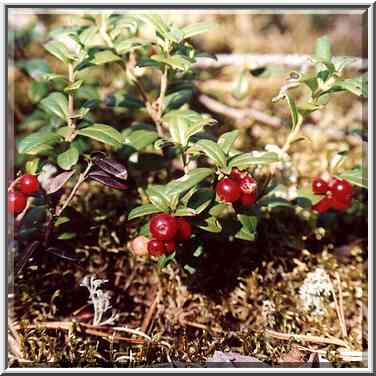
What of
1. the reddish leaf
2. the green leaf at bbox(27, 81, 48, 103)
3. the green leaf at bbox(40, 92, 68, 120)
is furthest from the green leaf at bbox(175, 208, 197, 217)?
the green leaf at bbox(27, 81, 48, 103)

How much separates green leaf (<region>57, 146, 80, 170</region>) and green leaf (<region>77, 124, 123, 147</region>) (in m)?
0.08

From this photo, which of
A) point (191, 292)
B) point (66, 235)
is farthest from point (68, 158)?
point (191, 292)

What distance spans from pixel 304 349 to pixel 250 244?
621 millimetres

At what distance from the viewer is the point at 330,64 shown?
7.66ft

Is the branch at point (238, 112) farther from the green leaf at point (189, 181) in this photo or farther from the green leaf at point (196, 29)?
the green leaf at point (189, 181)

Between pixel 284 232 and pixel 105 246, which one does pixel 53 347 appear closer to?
pixel 105 246

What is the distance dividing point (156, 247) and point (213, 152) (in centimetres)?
39

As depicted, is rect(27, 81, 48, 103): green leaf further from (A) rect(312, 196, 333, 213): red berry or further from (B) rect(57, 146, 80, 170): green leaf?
(A) rect(312, 196, 333, 213): red berry

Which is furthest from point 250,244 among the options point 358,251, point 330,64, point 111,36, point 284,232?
point 111,36

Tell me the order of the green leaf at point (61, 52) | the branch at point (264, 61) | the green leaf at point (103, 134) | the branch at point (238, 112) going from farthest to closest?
1. the branch at point (238, 112)
2. the branch at point (264, 61)
3. the green leaf at point (61, 52)
4. the green leaf at point (103, 134)

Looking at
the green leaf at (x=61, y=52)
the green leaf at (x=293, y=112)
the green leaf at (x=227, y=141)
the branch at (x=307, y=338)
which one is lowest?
the branch at (x=307, y=338)

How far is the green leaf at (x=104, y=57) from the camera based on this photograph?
7.97 ft

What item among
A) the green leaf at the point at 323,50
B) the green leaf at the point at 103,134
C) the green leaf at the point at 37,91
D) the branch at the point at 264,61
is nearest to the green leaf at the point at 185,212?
the green leaf at the point at 103,134

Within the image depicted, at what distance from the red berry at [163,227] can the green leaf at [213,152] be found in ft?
0.85
